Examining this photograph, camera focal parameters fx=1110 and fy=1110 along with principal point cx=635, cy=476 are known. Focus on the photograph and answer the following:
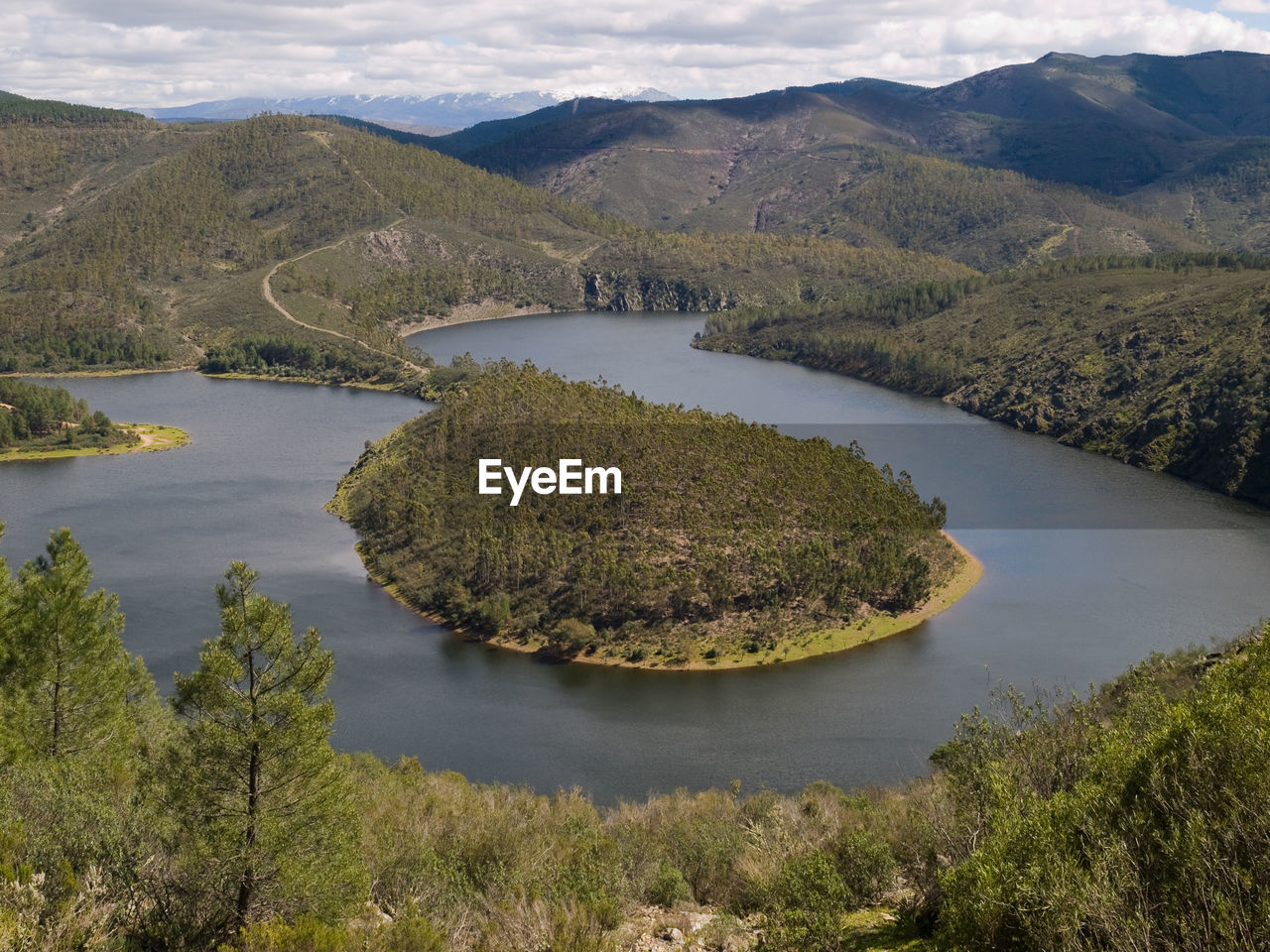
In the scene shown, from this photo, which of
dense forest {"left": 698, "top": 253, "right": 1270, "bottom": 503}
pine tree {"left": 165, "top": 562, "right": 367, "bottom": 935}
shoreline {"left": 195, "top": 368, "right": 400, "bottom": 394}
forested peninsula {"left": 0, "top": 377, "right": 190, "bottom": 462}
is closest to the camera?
pine tree {"left": 165, "top": 562, "right": 367, "bottom": 935}

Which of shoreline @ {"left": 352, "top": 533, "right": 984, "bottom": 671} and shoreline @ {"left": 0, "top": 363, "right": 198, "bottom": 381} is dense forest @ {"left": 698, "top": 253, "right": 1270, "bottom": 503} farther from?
shoreline @ {"left": 0, "top": 363, "right": 198, "bottom": 381}

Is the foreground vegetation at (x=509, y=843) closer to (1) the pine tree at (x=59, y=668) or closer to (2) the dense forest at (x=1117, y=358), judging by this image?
(1) the pine tree at (x=59, y=668)

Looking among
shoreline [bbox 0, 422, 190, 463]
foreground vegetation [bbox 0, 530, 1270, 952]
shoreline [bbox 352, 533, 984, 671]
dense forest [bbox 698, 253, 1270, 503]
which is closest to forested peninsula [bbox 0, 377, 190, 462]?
shoreline [bbox 0, 422, 190, 463]

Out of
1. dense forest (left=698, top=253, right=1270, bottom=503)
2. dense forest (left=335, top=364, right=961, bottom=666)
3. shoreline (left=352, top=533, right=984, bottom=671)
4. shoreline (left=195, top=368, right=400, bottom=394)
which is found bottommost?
shoreline (left=352, top=533, right=984, bottom=671)

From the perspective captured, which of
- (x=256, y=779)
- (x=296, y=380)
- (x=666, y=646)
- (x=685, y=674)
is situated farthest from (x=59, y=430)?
(x=256, y=779)

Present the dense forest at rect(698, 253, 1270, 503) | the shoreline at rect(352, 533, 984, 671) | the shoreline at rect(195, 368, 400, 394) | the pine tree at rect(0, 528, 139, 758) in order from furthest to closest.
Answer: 1. the shoreline at rect(195, 368, 400, 394)
2. the dense forest at rect(698, 253, 1270, 503)
3. the shoreline at rect(352, 533, 984, 671)
4. the pine tree at rect(0, 528, 139, 758)

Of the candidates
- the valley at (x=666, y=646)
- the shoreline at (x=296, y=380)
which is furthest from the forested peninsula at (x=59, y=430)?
the shoreline at (x=296, y=380)

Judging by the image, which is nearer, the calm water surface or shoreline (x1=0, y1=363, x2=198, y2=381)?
the calm water surface

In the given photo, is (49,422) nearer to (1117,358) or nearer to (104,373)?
(104,373)
